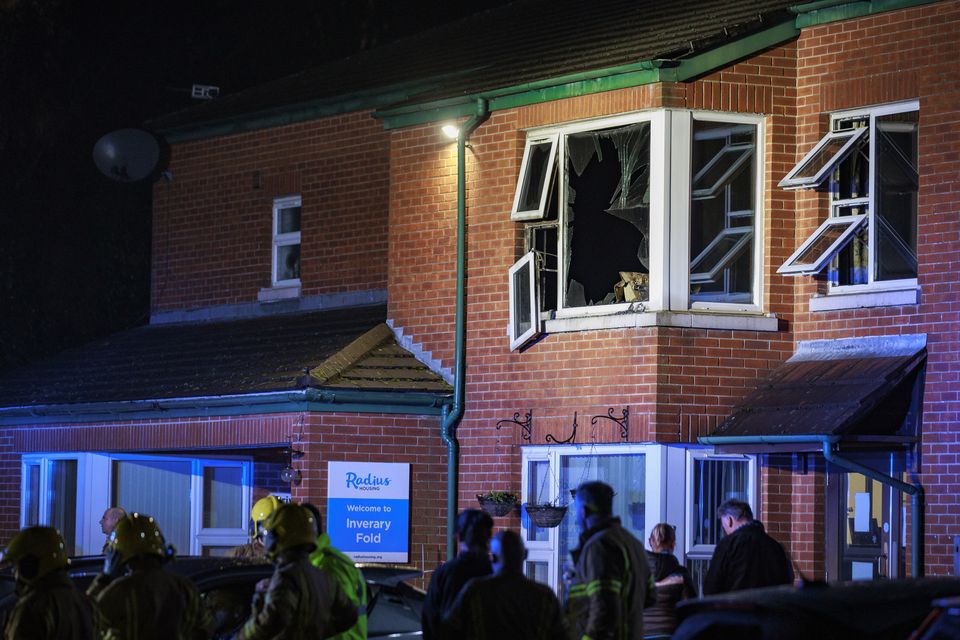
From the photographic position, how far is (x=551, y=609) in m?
7.96

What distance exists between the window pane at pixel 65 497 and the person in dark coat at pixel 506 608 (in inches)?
451

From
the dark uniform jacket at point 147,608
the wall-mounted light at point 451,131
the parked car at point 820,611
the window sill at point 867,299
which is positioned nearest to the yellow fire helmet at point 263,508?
the dark uniform jacket at point 147,608

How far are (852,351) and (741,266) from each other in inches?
50.4

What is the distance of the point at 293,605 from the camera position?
7.75 meters

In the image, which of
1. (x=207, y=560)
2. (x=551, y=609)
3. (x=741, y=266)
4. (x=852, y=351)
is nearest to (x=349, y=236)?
(x=741, y=266)

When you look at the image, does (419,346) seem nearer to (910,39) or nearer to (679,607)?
(910,39)

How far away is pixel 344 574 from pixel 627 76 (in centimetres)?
731

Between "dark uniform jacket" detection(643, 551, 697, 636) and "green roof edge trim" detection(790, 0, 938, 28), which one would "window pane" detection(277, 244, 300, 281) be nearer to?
"green roof edge trim" detection(790, 0, 938, 28)

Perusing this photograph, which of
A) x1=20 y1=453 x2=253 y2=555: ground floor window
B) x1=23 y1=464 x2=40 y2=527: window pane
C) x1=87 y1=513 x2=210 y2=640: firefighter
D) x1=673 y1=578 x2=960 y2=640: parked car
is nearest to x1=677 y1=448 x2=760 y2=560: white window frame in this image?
x1=20 y1=453 x2=253 y2=555: ground floor window

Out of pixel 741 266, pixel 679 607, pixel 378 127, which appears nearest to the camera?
pixel 679 607

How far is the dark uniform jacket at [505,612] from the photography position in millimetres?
7891

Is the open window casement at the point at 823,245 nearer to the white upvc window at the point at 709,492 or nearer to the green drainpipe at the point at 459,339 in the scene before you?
the white upvc window at the point at 709,492

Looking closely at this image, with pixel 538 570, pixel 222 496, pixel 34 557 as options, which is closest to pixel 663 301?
pixel 538 570

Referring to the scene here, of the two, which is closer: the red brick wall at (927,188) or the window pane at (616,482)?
the red brick wall at (927,188)
